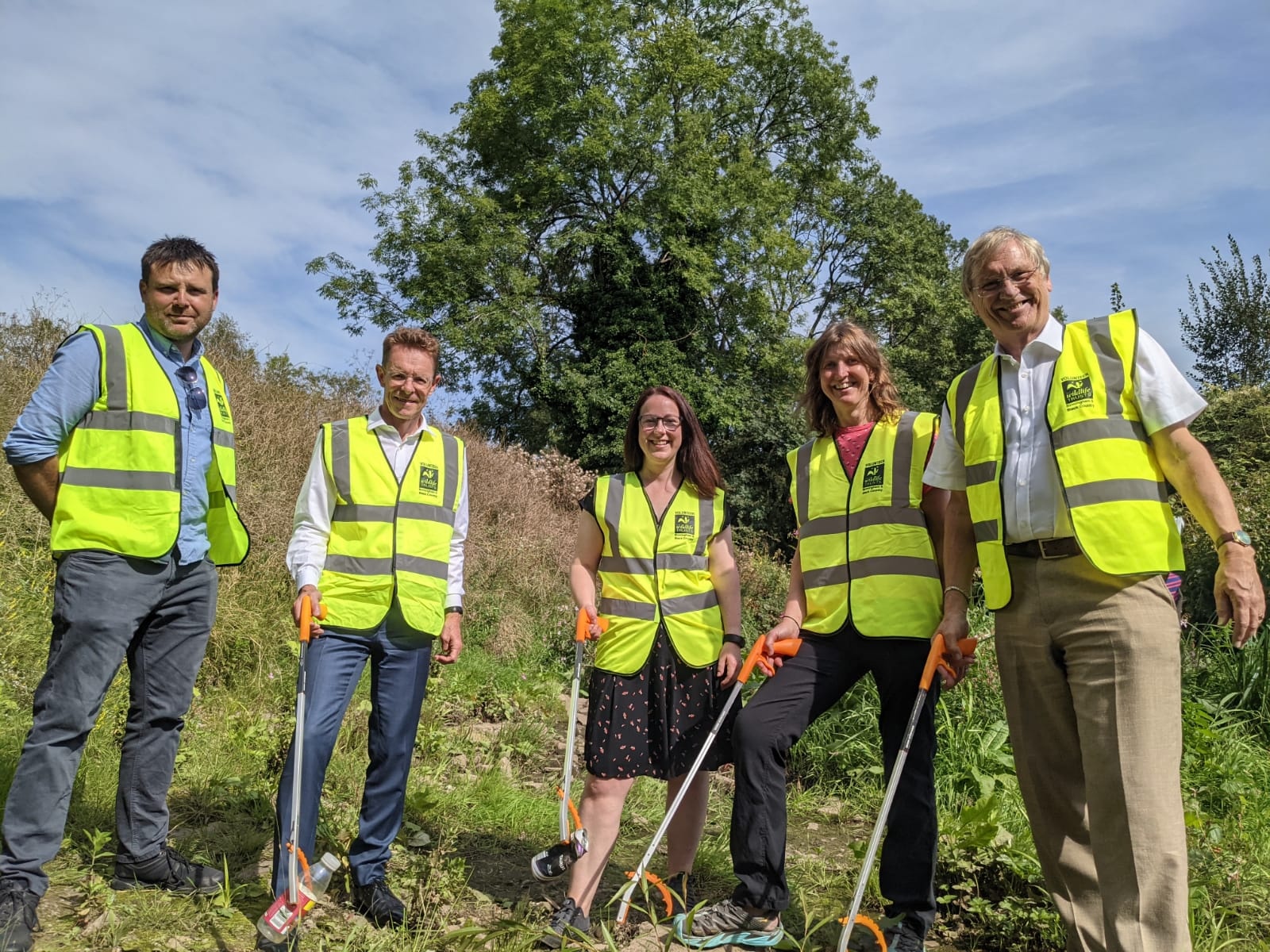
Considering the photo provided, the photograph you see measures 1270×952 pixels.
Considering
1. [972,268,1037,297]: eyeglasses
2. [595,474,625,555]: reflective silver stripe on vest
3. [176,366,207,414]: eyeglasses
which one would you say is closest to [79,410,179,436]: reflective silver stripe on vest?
[176,366,207,414]: eyeglasses

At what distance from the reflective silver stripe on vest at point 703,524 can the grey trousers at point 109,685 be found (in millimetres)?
1867

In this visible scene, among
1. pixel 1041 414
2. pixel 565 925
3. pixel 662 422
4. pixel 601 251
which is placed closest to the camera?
pixel 1041 414

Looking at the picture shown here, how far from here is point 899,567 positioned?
3117 millimetres

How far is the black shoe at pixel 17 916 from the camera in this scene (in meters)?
2.79

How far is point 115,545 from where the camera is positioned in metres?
3.11

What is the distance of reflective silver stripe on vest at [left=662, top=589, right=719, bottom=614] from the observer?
3391 mm

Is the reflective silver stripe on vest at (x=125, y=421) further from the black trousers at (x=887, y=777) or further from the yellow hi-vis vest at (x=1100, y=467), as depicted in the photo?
the yellow hi-vis vest at (x=1100, y=467)

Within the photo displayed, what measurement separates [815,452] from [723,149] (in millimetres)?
21318

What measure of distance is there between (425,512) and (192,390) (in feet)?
3.21

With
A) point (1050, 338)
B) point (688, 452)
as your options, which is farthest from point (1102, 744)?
point (688, 452)

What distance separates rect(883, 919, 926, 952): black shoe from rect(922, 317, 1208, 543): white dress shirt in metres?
1.34

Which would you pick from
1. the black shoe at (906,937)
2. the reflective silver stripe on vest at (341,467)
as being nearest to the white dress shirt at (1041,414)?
the black shoe at (906,937)

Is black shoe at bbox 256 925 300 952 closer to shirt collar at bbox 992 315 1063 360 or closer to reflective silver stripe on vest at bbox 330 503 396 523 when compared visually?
reflective silver stripe on vest at bbox 330 503 396 523

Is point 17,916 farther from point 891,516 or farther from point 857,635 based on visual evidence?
point 891,516
